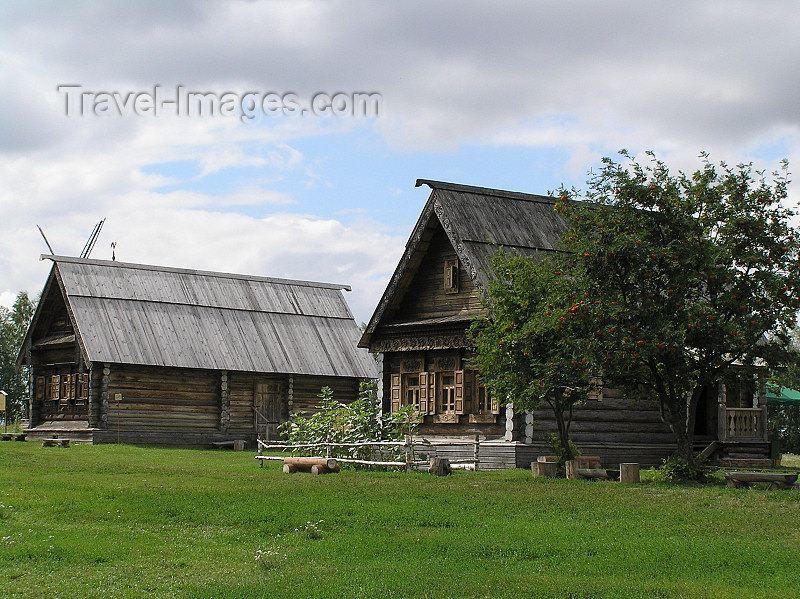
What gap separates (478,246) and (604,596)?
18685 mm

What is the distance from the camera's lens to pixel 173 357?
140ft

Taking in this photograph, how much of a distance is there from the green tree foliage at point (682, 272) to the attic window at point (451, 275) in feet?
27.3

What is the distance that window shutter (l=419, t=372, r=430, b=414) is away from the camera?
3256 cm

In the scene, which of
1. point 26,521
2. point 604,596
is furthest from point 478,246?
point 604,596

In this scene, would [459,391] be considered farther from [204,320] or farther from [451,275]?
[204,320]

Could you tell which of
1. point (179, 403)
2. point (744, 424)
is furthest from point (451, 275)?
point (179, 403)

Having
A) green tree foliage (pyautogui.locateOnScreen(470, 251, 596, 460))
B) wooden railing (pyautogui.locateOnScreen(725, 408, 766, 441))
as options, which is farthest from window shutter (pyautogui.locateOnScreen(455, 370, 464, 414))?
wooden railing (pyautogui.locateOnScreen(725, 408, 766, 441))

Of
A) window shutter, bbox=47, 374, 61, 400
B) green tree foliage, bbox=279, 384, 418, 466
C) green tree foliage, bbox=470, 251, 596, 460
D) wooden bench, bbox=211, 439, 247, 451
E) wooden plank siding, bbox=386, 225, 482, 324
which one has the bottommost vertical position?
wooden bench, bbox=211, 439, 247, 451

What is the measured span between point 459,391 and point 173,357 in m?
15.3

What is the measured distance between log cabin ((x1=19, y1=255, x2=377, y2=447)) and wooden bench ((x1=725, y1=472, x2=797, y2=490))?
24.4 m

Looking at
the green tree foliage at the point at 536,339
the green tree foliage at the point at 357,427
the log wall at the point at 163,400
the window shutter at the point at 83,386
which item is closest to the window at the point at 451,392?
the green tree foliage at the point at 357,427

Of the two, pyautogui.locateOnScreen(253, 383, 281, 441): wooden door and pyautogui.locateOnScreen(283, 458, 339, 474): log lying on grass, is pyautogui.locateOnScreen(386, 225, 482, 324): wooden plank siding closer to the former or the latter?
pyautogui.locateOnScreen(283, 458, 339, 474): log lying on grass

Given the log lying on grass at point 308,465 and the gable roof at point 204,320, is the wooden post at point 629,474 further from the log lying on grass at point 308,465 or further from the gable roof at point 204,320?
the gable roof at point 204,320

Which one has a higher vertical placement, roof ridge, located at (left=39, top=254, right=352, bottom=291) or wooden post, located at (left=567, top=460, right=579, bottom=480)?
roof ridge, located at (left=39, top=254, right=352, bottom=291)
